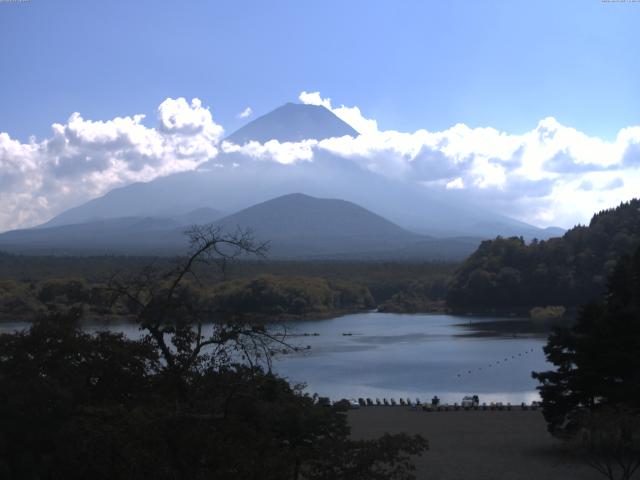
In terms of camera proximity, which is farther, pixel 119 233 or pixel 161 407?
pixel 119 233

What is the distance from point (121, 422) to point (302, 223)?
156 m

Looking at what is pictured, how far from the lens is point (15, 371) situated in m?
7.29

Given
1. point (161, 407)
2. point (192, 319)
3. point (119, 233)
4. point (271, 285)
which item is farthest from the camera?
point (119, 233)

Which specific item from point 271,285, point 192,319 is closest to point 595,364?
point 192,319

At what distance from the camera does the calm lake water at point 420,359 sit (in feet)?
71.0

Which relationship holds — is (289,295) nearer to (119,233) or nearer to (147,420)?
(147,420)

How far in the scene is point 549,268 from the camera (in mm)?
46188

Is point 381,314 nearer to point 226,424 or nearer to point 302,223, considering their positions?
point 226,424

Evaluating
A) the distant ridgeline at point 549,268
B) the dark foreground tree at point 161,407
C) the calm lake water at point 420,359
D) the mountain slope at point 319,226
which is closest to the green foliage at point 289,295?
the calm lake water at point 420,359

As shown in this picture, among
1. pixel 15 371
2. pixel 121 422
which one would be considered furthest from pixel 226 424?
pixel 15 371

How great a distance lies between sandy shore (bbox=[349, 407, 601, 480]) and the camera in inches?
419

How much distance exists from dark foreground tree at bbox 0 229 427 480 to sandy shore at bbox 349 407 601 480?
333 centimetres

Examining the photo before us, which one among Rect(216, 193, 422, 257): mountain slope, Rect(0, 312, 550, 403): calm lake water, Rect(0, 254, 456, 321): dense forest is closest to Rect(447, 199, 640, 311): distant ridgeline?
Rect(0, 312, 550, 403): calm lake water

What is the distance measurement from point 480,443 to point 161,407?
28.3 feet
